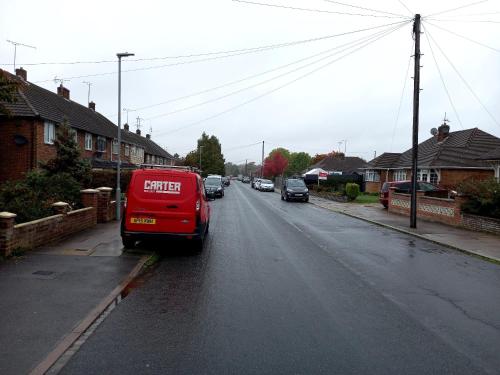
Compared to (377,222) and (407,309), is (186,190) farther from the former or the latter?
(377,222)

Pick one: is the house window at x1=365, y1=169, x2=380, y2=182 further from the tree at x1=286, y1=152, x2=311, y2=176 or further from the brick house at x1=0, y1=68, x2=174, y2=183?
the tree at x1=286, y1=152, x2=311, y2=176

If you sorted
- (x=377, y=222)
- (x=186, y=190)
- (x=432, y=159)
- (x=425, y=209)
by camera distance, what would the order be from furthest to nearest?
(x=432, y=159), (x=425, y=209), (x=377, y=222), (x=186, y=190)

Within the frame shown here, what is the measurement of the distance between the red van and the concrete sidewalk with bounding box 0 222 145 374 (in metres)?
0.68

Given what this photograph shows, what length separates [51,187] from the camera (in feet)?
47.8

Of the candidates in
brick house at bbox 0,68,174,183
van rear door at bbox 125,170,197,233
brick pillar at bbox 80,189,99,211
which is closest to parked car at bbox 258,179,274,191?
brick house at bbox 0,68,174,183

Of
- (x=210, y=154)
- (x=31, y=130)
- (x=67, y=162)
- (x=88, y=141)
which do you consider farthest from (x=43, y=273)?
(x=210, y=154)

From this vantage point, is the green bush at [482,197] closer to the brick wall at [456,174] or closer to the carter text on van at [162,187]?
the carter text on van at [162,187]

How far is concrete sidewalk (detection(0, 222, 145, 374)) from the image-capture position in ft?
15.2

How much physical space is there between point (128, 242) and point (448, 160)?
106 ft

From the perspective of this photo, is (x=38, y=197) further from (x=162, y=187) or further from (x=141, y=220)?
(x=162, y=187)

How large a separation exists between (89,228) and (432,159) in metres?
Result: 31.3

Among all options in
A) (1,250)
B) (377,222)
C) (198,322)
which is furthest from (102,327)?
(377,222)

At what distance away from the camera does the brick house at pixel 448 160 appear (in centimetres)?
3566

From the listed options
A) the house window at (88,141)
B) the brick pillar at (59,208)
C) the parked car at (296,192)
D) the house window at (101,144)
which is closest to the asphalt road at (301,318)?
the brick pillar at (59,208)
